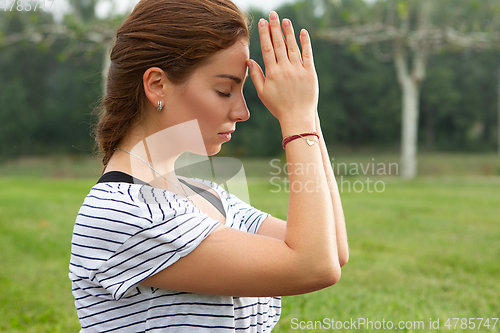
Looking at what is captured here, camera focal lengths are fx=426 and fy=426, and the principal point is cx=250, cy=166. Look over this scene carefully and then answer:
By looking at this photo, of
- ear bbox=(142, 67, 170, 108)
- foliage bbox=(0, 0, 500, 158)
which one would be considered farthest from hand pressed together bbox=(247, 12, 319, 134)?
foliage bbox=(0, 0, 500, 158)

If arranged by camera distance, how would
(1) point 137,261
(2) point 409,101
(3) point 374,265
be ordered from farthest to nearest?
(2) point 409,101, (3) point 374,265, (1) point 137,261

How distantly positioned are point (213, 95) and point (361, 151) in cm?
2587

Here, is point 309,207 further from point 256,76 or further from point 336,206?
point 256,76

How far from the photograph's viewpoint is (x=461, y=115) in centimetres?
2722

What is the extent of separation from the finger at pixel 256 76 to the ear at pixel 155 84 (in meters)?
0.23

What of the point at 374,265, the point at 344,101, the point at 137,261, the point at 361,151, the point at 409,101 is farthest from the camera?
the point at 361,151

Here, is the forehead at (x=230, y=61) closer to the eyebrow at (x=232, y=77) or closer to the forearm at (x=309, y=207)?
the eyebrow at (x=232, y=77)

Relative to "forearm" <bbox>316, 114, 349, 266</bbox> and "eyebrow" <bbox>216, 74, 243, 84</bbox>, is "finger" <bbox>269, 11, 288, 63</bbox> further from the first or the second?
"forearm" <bbox>316, 114, 349, 266</bbox>

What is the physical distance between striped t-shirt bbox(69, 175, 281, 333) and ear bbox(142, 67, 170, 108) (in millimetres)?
250

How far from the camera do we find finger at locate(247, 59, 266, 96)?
114 centimetres

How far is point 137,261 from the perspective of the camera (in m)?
1.00

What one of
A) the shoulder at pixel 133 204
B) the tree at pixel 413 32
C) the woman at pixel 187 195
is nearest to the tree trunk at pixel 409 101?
the tree at pixel 413 32

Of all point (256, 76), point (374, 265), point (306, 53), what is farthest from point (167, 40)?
point (374, 265)

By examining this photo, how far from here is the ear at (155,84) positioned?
1.14 metres
